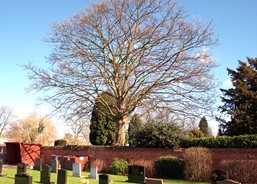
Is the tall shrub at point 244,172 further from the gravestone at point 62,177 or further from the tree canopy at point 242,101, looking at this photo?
the tree canopy at point 242,101

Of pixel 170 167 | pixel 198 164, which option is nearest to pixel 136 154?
pixel 170 167

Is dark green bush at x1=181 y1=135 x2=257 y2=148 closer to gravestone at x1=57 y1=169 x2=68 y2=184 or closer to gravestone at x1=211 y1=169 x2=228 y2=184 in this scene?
gravestone at x1=211 y1=169 x2=228 y2=184

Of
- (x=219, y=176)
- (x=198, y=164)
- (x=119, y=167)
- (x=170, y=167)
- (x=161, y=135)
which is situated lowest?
(x=119, y=167)

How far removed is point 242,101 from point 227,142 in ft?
55.1

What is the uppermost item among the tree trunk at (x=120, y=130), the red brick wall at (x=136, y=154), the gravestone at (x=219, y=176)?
the tree trunk at (x=120, y=130)

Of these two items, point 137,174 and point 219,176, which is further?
point 137,174

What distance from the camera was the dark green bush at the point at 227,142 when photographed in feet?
67.4

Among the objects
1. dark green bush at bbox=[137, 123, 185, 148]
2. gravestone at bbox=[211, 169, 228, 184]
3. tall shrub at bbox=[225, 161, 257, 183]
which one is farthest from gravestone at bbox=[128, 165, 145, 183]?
dark green bush at bbox=[137, 123, 185, 148]

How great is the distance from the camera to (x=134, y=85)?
30.0 metres

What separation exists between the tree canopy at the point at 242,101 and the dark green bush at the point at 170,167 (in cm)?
1400

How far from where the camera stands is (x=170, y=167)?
21609mm

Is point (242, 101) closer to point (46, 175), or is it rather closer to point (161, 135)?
point (161, 135)

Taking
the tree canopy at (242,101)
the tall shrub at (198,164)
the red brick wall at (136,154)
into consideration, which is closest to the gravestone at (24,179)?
the tall shrub at (198,164)

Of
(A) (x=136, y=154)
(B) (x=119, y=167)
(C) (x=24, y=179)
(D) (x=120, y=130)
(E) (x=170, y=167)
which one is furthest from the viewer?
(D) (x=120, y=130)
